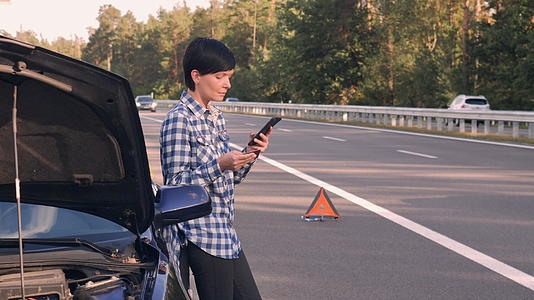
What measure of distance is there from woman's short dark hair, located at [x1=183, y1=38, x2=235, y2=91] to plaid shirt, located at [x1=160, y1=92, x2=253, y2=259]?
0.53ft

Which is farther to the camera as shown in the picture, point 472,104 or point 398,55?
point 398,55

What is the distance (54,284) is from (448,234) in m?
6.75

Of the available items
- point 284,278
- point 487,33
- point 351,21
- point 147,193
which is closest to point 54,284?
point 147,193

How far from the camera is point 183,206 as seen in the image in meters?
3.24

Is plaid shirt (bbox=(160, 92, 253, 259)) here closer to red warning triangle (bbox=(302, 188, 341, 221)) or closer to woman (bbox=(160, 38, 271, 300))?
woman (bbox=(160, 38, 271, 300))

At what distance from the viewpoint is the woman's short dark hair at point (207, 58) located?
3625mm

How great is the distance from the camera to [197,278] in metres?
3.59

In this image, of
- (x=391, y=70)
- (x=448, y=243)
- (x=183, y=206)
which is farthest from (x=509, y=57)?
(x=183, y=206)

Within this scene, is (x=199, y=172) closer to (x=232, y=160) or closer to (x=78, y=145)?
(x=232, y=160)

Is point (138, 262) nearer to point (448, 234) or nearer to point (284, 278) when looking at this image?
point (284, 278)

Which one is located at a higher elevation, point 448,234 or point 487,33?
point 487,33

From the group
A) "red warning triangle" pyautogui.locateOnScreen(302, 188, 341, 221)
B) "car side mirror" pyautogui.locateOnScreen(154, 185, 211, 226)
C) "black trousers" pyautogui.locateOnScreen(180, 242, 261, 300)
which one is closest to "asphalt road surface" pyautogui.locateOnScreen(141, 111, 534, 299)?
"red warning triangle" pyautogui.locateOnScreen(302, 188, 341, 221)

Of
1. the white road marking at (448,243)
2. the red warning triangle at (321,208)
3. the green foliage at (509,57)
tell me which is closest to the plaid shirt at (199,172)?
the white road marking at (448,243)

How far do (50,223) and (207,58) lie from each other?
1.02 metres
